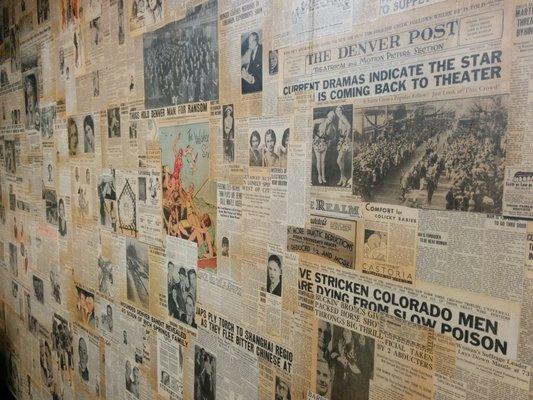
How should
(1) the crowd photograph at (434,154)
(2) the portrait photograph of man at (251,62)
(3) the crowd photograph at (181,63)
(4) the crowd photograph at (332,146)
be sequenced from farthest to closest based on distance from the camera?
(3) the crowd photograph at (181,63) < (2) the portrait photograph of man at (251,62) < (4) the crowd photograph at (332,146) < (1) the crowd photograph at (434,154)

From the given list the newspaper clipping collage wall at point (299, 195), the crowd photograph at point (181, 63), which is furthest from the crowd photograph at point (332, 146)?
the crowd photograph at point (181, 63)

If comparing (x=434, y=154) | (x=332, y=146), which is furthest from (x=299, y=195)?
(x=434, y=154)

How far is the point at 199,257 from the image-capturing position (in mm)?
991

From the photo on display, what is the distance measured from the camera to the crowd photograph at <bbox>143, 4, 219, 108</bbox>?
35.9 inches

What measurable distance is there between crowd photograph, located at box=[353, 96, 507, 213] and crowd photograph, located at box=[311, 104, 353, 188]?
Answer: 2 centimetres

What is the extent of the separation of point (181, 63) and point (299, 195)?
0.44 metres

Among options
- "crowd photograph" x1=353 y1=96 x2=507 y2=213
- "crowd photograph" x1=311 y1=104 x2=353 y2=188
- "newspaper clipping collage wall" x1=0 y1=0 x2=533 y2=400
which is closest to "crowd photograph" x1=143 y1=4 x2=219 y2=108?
"newspaper clipping collage wall" x1=0 y1=0 x2=533 y2=400

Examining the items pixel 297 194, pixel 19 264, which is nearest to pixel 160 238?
pixel 297 194

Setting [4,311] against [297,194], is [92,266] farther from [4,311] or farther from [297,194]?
[4,311]

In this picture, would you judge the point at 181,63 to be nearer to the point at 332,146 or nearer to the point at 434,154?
the point at 332,146

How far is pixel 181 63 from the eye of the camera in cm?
98

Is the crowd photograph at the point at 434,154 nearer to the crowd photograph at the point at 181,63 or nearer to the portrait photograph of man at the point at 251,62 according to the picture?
the portrait photograph of man at the point at 251,62

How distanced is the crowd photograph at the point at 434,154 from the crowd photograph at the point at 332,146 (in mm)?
15

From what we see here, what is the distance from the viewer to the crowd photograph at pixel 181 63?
91 cm
